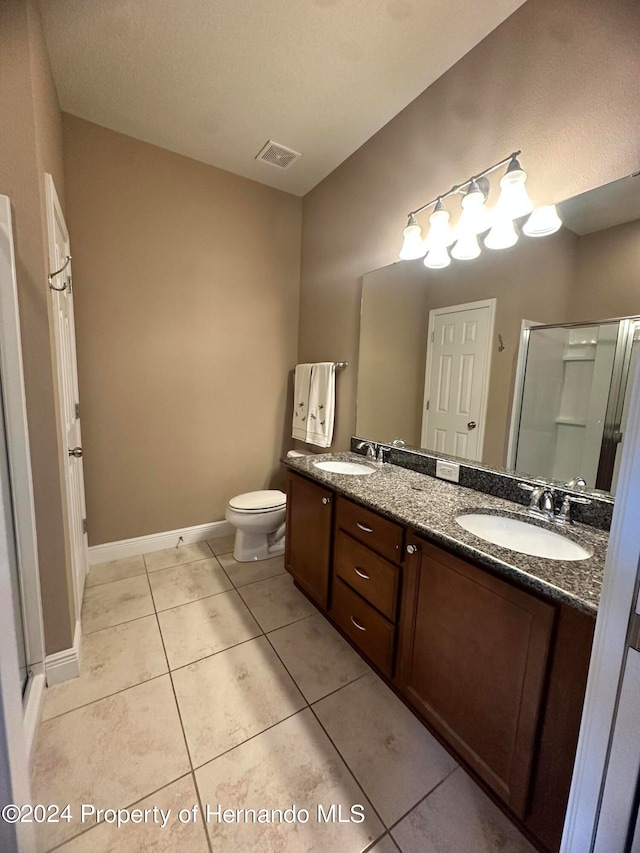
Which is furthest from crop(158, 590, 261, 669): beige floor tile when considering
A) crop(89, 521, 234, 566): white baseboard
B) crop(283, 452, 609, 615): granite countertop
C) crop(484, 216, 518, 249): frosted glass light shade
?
crop(484, 216, 518, 249): frosted glass light shade

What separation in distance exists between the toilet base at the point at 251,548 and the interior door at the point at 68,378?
91cm

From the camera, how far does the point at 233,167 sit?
7.66 feet

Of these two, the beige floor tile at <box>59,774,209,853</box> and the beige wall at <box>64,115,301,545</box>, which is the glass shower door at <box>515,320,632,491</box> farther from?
the beige wall at <box>64,115,301,545</box>

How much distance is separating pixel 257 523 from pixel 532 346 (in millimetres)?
1843

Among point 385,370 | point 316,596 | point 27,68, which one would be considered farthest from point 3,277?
point 316,596

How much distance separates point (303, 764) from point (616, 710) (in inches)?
39.7

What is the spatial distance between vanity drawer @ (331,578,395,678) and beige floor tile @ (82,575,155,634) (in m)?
1.06

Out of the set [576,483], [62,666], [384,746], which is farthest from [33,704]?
[576,483]

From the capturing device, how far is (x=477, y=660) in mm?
991

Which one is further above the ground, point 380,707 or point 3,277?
point 3,277

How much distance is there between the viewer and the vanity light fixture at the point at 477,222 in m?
1.27

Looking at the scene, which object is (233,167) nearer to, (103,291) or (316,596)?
(103,291)

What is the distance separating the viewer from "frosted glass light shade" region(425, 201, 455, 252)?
1568 mm

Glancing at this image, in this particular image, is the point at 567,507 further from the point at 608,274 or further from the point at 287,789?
the point at 287,789
